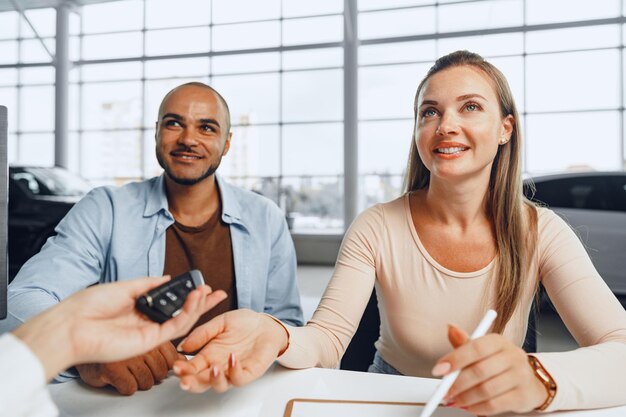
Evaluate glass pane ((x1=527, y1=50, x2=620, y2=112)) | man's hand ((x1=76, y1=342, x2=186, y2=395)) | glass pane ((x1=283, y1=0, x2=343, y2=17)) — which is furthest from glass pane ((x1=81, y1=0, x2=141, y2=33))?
man's hand ((x1=76, y1=342, x2=186, y2=395))

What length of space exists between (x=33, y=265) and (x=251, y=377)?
0.84 metres

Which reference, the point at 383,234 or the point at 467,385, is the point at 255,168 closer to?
the point at 383,234

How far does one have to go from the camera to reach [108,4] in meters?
8.38

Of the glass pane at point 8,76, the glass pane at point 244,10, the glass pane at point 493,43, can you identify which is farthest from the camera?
the glass pane at point 8,76

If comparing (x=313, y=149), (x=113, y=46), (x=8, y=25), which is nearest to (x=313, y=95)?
(x=313, y=149)

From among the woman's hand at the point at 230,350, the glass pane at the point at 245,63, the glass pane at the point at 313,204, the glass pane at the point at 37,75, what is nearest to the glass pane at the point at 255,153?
the glass pane at the point at 313,204

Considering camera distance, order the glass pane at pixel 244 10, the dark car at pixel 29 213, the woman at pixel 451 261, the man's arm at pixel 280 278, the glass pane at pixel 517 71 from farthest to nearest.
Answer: the glass pane at pixel 244 10, the glass pane at pixel 517 71, the dark car at pixel 29 213, the man's arm at pixel 280 278, the woman at pixel 451 261

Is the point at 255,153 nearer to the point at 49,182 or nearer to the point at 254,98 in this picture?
the point at 254,98

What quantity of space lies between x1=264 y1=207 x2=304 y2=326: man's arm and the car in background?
236 centimetres

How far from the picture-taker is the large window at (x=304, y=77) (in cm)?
646

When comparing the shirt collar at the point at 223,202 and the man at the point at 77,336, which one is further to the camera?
the shirt collar at the point at 223,202

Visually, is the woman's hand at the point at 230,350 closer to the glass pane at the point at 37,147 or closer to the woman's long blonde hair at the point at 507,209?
the woman's long blonde hair at the point at 507,209

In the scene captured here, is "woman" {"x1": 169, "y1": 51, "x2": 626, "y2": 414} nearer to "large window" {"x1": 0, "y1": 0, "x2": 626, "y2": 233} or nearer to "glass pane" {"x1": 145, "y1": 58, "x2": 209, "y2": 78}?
"large window" {"x1": 0, "y1": 0, "x2": 626, "y2": 233}

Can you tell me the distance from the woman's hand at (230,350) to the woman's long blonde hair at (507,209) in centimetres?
62
